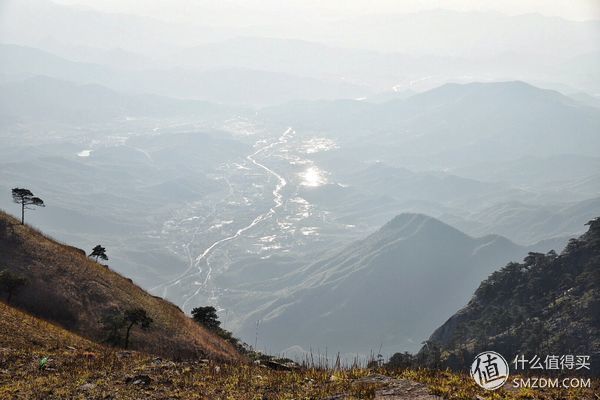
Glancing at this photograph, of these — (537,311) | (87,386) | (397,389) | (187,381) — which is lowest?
(397,389)

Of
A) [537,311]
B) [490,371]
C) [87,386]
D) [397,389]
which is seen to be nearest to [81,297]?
[87,386]

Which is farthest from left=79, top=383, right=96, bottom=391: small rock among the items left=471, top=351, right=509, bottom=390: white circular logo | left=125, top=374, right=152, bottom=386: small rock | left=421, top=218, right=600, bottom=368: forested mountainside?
left=421, top=218, right=600, bottom=368: forested mountainside

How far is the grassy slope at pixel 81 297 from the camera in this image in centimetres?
4434

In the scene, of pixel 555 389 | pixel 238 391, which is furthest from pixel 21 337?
pixel 555 389

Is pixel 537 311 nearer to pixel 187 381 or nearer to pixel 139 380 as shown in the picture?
pixel 187 381

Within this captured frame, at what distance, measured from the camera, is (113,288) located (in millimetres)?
52375

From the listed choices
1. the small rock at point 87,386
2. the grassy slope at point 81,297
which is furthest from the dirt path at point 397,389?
the grassy slope at point 81,297

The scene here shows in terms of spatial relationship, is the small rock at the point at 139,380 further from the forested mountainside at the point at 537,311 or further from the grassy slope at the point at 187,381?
the forested mountainside at the point at 537,311

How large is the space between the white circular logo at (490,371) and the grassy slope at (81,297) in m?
27.1

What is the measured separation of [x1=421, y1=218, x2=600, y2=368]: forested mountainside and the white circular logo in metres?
72.7

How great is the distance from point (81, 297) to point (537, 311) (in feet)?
332

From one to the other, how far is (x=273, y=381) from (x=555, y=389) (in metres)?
10.0

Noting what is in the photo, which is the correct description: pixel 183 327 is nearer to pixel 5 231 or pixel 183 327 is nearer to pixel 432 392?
pixel 5 231

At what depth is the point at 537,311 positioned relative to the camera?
376 ft
